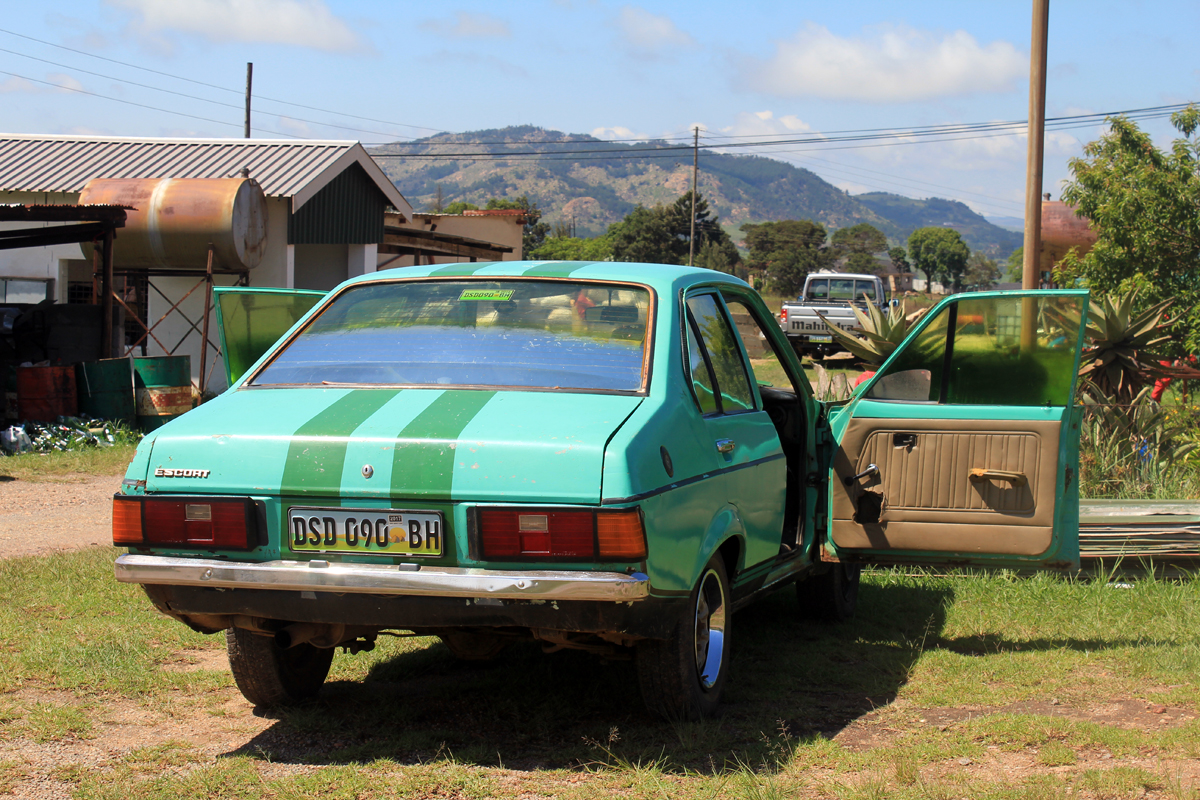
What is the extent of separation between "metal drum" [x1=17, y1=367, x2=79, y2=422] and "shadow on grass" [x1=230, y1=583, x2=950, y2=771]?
9.55 metres

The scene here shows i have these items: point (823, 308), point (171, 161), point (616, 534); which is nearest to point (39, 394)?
point (171, 161)

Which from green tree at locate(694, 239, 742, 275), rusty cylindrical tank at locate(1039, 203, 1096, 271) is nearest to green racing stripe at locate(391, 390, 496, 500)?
rusty cylindrical tank at locate(1039, 203, 1096, 271)

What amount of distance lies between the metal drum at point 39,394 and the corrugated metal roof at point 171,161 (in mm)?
7096

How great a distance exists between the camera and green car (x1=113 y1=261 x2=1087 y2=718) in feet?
10.8

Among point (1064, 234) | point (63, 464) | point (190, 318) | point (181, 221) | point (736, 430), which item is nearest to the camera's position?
point (736, 430)

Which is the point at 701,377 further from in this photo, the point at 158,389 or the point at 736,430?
the point at 158,389

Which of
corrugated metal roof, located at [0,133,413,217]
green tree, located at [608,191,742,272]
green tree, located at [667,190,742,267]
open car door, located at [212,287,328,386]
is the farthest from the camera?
green tree, located at [608,191,742,272]

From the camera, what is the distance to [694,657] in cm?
376

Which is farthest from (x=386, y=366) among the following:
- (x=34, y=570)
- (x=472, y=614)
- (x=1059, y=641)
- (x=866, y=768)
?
(x=34, y=570)

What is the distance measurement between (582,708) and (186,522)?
162 cm

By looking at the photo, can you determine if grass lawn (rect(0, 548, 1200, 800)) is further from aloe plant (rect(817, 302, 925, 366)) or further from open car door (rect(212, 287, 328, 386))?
aloe plant (rect(817, 302, 925, 366))

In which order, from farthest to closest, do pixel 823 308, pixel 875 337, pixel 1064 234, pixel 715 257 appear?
pixel 715 257
pixel 823 308
pixel 1064 234
pixel 875 337

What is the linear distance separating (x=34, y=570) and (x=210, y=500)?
3777 millimetres

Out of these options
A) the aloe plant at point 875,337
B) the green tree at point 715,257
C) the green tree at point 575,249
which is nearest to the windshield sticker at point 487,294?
the aloe plant at point 875,337
